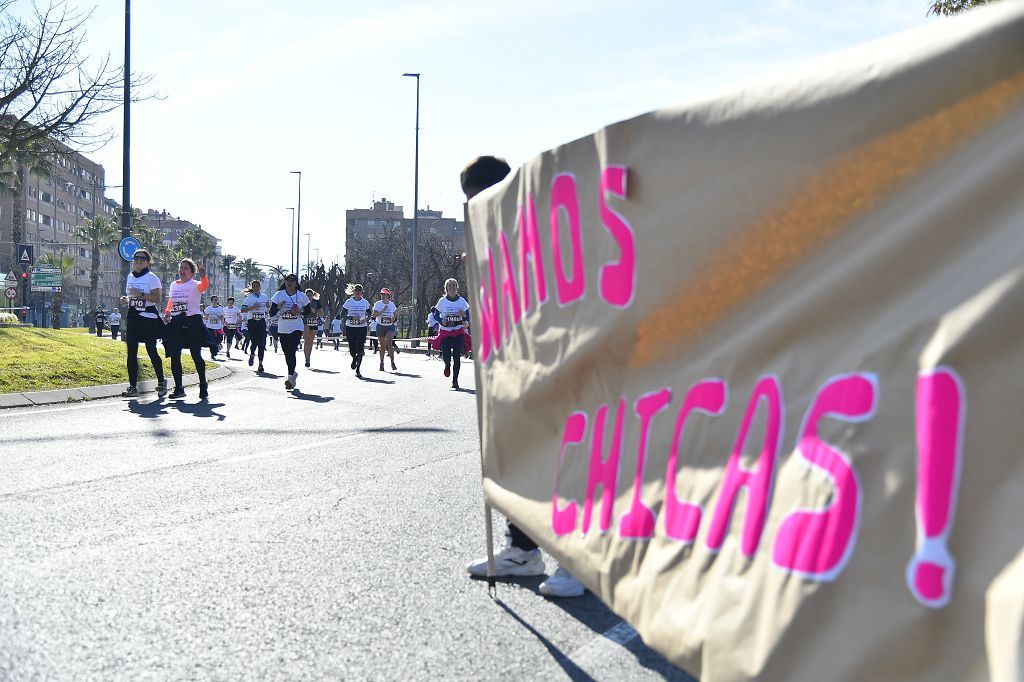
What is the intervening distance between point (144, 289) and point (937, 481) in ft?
40.1

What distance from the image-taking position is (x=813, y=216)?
2.07 meters

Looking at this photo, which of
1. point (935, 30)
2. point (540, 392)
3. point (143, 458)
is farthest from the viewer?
point (143, 458)

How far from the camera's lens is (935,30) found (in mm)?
1754

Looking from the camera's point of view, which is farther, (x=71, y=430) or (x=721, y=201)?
(x=71, y=430)

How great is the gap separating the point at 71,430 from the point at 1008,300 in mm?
9091

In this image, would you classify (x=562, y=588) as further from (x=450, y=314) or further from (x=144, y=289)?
(x=450, y=314)

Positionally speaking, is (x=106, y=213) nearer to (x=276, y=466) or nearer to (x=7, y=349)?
(x=7, y=349)

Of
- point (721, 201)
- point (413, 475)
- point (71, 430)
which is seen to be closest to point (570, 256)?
point (721, 201)

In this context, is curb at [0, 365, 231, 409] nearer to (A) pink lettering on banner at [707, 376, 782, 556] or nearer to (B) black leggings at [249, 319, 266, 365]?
(B) black leggings at [249, 319, 266, 365]

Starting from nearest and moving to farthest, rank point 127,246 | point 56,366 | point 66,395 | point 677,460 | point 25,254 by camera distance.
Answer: point 677,460, point 66,395, point 56,366, point 127,246, point 25,254

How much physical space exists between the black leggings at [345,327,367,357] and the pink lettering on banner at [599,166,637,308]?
56.0ft

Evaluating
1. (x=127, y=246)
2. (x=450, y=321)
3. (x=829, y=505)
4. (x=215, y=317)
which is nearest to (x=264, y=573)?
(x=829, y=505)

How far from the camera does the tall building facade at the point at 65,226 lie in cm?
10075

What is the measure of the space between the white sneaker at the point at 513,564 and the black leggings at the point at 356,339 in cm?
1556
